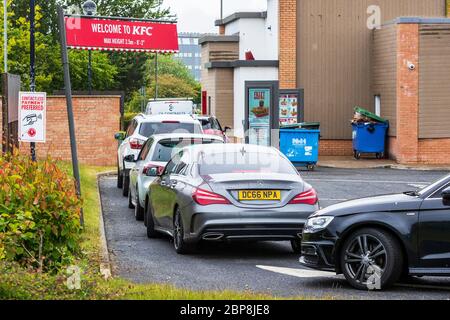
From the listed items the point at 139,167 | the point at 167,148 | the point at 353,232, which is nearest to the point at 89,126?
the point at 139,167

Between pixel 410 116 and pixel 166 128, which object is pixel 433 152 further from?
pixel 166 128

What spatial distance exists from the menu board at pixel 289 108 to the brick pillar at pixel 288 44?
1094mm

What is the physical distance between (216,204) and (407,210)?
3.23 meters

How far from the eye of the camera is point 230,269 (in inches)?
523

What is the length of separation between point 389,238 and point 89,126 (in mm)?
23787

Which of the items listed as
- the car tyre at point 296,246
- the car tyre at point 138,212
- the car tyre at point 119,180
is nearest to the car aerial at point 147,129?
the car tyre at point 119,180

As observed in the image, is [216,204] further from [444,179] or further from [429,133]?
[429,133]

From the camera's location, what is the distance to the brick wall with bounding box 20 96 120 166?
34.0 metres

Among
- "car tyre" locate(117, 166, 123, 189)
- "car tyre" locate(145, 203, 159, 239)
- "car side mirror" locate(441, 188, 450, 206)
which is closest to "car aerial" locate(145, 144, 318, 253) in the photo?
"car tyre" locate(145, 203, 159, 239)

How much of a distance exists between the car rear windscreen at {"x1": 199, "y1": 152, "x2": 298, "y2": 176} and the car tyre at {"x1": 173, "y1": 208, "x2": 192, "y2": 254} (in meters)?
0.69

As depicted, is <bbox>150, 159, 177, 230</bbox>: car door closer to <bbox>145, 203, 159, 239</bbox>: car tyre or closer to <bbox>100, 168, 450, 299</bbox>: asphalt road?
<bbox>145, 203, 159, 239</bbox>: car tyre

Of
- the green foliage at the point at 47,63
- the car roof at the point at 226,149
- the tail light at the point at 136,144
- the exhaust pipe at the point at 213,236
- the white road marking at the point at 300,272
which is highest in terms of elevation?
the green foliage at the point at 47,63

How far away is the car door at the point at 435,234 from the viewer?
11.2 meters

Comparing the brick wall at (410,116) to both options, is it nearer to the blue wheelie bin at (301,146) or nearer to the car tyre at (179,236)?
the blue wheelie bin at (301,146)
